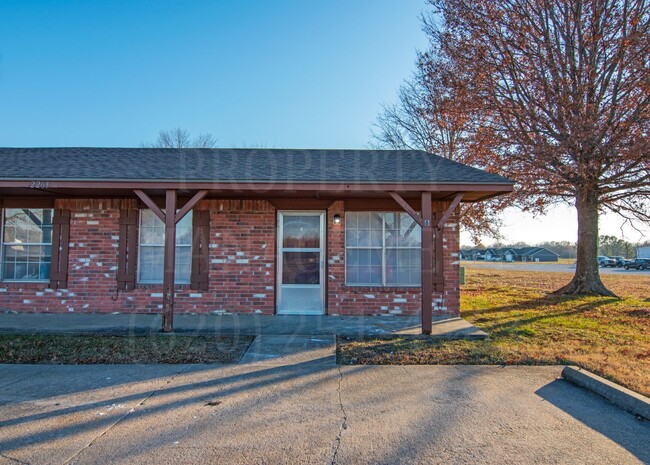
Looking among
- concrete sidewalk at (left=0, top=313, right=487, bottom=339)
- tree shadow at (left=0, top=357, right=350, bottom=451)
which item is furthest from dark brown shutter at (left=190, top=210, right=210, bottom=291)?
tree shadow at (left=0, top=357, right=350, bottom=451)

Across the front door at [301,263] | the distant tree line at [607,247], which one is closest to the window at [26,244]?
the front door at [301,263]

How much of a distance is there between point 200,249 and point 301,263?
2138 millimetres

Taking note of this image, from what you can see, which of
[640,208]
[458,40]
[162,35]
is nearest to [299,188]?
[162,35]

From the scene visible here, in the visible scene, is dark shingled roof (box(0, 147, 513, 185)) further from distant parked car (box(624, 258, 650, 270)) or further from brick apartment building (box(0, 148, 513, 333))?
distant parked car (box(624, 258, 650, 270))

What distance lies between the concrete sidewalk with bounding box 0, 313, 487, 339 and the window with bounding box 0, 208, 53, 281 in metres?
0.89

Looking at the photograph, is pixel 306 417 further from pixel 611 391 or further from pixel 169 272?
pixel 169 272

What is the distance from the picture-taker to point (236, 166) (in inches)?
320

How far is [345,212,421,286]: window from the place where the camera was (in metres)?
8.84

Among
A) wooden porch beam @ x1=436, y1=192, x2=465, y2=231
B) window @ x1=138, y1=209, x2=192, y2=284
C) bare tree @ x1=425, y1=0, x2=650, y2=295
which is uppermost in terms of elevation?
bare tree @ x1=425, y1=0, x2=650, y2=295

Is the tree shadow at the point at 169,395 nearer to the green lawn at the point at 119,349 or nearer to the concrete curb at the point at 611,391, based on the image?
the green lawn at the point at 119,349

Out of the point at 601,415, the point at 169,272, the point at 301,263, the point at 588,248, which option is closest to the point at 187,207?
the point at 169,272

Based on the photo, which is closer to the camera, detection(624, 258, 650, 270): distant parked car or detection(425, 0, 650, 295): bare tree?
detection(425, 0, 650, 295): bare tree

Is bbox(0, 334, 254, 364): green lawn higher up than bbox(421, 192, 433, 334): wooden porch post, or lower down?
lower down

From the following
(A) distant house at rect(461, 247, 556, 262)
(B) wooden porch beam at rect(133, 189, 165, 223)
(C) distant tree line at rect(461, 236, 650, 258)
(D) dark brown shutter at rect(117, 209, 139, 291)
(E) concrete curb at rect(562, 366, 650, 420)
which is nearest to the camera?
(E) concrete curb at rect(562, 366, 650, 420)
